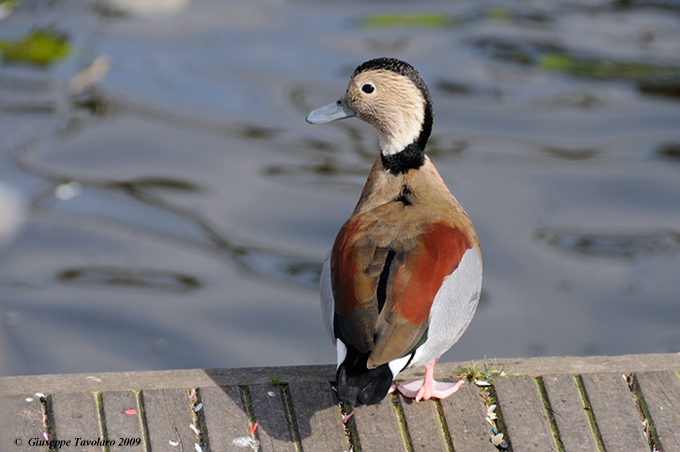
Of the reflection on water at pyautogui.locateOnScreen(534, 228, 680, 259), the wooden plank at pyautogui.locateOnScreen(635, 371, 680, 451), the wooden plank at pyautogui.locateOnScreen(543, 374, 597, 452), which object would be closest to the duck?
the wooden plank at pyautogui.locateOnScreen(543, 374, 597, 452)

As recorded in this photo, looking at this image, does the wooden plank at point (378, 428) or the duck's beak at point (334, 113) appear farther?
the duck's beak at point (334, 113)

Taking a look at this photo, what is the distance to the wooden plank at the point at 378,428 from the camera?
3361 mm

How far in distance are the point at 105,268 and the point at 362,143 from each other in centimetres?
267

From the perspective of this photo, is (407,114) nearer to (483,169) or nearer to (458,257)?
(458,257)

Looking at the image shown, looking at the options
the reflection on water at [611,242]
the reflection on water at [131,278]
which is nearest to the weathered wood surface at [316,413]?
the reflection on water at [131,278]

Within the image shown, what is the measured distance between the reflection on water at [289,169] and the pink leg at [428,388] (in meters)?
2.50

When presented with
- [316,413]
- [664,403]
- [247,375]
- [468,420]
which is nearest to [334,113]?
[247,375]

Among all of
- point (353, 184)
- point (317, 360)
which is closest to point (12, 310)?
point (317, 360)

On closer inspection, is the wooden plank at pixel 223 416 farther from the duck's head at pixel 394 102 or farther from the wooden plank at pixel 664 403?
the wooden plank at pixel 664 403

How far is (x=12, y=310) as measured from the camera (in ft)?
20.4

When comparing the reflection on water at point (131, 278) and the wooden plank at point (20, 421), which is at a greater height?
the reflection on water at point (131, 278)

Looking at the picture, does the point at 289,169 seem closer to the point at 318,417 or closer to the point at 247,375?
the point at 247,375

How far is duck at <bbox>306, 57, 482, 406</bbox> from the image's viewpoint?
312cm

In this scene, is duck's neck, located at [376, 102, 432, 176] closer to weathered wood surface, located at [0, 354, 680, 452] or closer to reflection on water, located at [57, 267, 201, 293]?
weathered wood surface, located at [0, 354, 680, 452]
